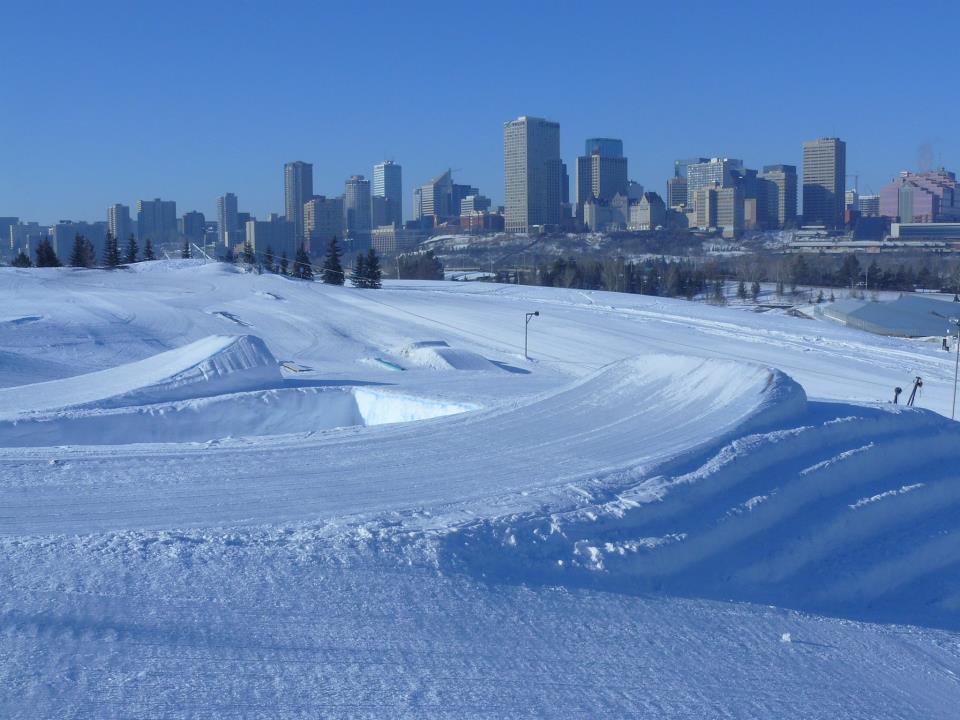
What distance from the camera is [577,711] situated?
3.24 metres

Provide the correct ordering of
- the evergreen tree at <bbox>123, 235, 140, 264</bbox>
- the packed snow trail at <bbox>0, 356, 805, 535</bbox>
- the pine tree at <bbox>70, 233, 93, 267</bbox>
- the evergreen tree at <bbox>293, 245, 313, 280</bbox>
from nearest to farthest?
the packed snow trail at <bbox>0, 356, 805, 535</bbox> < the pine tree at <bbox>70, 233, 93, 267</bbox> < the evergreen tree at <bbox>293, 245, 313, 280</bbox> < the evergreen tree at <bbox>123, 235, 140, 264</bbox>

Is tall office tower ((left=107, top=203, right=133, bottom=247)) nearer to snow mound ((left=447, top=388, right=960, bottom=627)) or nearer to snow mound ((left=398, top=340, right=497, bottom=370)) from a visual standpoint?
snow mound ((left=398, top=340, right=497, bottom=370))

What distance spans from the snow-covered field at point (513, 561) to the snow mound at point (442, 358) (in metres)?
9.17

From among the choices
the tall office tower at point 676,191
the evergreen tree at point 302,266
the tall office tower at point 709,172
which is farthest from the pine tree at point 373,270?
the tall office tower at point 676,191

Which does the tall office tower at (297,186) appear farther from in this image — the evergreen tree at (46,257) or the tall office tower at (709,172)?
the evergreen tree at (46,257)

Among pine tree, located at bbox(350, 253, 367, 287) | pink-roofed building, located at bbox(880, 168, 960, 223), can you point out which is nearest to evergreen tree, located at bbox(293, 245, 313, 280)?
pine tree, located at bbox(350, 253, 367, 287)

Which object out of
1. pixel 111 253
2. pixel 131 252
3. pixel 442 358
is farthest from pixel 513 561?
pixel 131 252

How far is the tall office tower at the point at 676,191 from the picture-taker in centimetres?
13938

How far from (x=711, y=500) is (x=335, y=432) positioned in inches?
117

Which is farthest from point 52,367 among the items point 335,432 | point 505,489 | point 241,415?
point 505,489

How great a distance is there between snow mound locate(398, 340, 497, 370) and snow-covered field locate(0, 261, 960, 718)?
9.17 meters

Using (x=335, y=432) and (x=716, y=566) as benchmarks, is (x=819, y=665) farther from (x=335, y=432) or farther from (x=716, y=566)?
(x=335, y=432)

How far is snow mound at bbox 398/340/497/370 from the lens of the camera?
58.5ft

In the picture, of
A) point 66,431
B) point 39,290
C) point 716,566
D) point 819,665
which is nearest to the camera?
point 819,665
